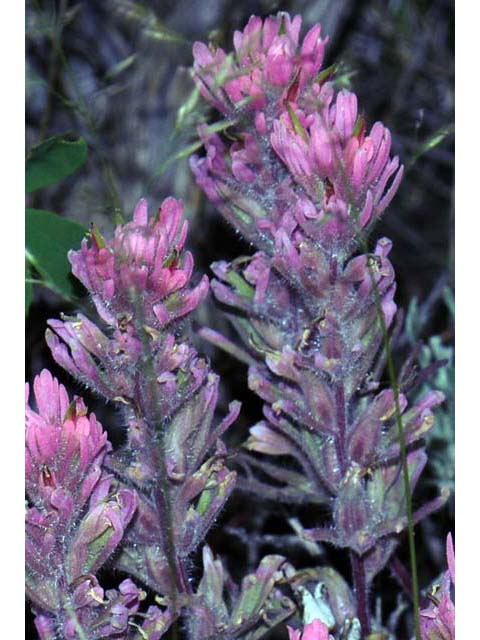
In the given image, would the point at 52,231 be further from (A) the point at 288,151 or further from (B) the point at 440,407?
(B) the point at 440,407

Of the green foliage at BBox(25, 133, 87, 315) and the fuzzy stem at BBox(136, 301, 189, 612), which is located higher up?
the green foliage at BBox(25, 133, 87, 315)

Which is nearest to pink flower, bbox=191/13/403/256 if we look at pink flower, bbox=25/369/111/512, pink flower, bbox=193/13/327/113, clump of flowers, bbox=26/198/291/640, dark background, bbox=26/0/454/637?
pink flower, bbox=193/13/327/113

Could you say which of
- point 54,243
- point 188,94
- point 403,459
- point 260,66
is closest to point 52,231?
point 54,243

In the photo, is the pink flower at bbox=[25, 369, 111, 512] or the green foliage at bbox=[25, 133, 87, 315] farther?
the green foliage at bbox=[25, 133, 87, 315]

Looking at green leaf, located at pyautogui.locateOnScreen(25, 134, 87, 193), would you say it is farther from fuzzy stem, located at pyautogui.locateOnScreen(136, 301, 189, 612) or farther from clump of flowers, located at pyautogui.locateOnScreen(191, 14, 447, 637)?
fuzzy stem, located at pyautogui.locateOnScreen(136, 301, 189, 612)

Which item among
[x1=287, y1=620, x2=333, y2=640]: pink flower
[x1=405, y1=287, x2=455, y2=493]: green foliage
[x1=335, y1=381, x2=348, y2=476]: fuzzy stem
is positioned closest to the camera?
[x1=287, y1=620, x2=333, y2=640]: pink flower
